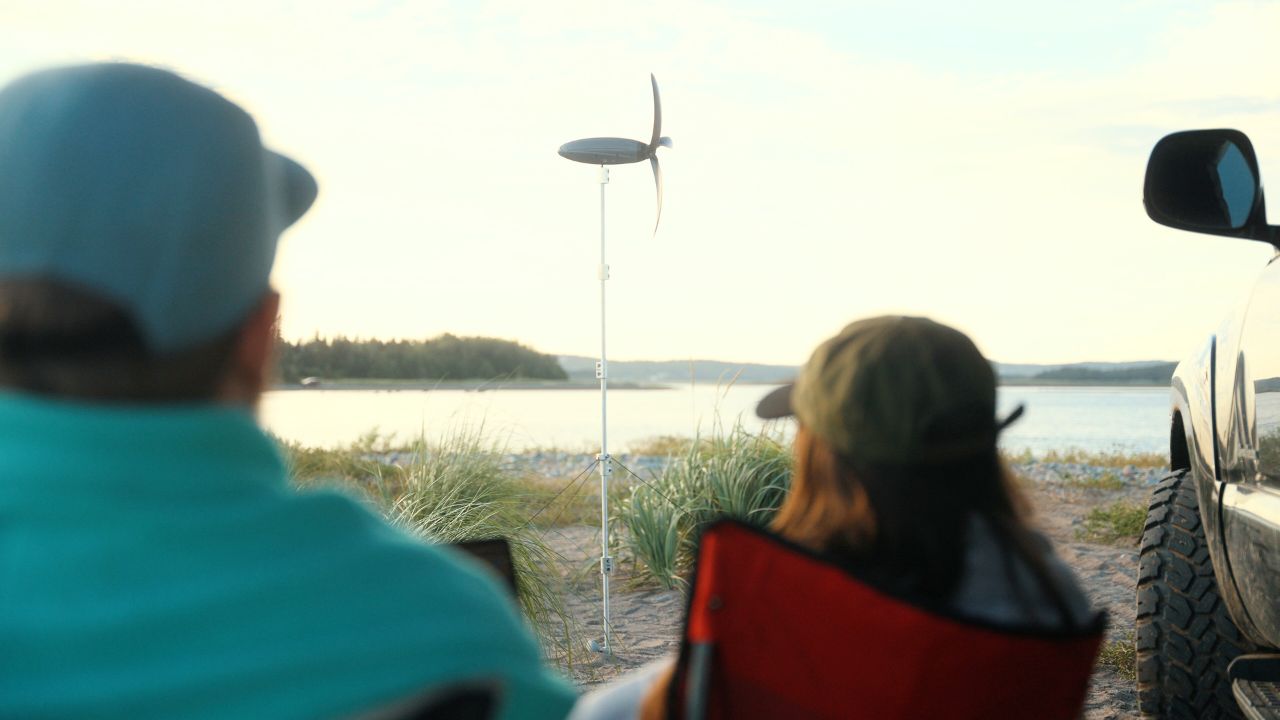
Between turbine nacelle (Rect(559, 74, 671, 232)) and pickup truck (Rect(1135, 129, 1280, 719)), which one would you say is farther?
turbine nacelle (Rect(559, 74, 671, 232))

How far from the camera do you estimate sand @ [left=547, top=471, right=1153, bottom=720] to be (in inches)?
190

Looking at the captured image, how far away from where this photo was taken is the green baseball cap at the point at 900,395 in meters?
1.30

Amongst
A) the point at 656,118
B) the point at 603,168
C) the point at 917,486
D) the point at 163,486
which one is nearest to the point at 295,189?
the point at 163,486

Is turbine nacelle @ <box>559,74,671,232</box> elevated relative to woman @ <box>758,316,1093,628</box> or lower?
elevated

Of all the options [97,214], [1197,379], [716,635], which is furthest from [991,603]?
[1197,379]

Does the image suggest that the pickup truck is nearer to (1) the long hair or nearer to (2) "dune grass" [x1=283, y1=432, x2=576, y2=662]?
(1) the long hair

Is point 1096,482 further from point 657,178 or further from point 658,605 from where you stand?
point 657,178

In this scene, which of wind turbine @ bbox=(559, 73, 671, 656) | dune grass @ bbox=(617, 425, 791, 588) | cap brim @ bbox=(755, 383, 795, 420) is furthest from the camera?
dune grass @ bbox=(617, 425, 791, 588)

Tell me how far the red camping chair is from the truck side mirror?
1770 millimetres

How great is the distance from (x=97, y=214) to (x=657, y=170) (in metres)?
6.06

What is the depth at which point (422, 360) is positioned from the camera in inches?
513

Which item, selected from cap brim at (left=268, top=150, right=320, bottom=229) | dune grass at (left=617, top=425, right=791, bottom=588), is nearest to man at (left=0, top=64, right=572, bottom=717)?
cap brim at (left=268, top=150, right=320, bottom=229)

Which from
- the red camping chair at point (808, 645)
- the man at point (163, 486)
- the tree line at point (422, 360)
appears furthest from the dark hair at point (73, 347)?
the tree line at point (422, 360)

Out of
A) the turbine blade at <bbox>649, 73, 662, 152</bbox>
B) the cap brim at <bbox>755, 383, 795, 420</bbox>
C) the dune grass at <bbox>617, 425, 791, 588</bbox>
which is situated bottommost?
the dune grass at <bbox>617, 425, 791, 588</bbox>
